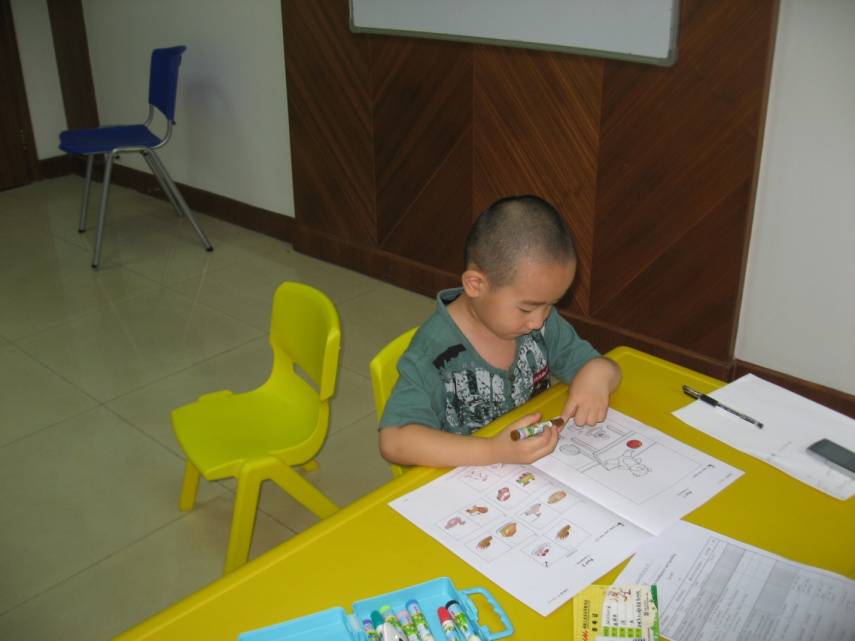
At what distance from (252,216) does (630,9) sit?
2514 mm

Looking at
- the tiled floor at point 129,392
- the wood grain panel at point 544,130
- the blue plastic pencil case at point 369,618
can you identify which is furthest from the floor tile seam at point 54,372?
the blue plastic pencil case at point 369,618

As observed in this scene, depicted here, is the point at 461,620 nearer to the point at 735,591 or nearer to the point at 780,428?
the point at 735,591

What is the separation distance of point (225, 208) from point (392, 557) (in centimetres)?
388

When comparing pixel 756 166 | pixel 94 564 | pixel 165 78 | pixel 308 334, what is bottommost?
pixel 94 564

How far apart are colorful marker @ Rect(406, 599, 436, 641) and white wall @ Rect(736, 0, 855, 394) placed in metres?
2.04

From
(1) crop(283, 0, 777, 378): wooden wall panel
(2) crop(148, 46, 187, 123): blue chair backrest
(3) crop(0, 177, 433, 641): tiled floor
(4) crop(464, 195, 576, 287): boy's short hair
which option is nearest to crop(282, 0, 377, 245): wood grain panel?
(1) crop(283, 0, 777, 378): wooden wall panel

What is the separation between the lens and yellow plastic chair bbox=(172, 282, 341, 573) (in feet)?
6.39

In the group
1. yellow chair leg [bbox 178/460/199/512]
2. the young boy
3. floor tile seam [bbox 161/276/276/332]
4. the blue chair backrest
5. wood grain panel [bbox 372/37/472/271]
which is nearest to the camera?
the young boy

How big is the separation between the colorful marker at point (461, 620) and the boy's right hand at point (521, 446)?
1.02 ft

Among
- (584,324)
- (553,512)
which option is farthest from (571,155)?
(553,512)

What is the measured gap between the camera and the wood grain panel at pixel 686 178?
8.60ft

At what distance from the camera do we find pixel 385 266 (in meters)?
3.99

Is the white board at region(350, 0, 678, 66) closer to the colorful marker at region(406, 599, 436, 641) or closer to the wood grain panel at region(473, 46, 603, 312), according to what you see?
the wood grain panel at region(473, 46, 603, 312)

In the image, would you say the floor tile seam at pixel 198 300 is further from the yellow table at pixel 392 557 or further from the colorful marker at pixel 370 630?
the colorful marker at pixel 370 630
